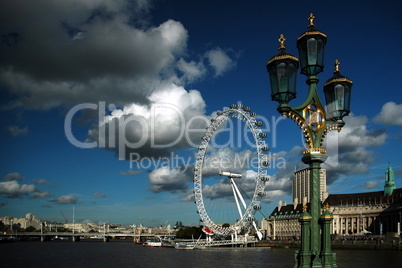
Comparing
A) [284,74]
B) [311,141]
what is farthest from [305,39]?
[311,141]

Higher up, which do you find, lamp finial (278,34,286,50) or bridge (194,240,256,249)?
lamp finial (278,34,286,50)

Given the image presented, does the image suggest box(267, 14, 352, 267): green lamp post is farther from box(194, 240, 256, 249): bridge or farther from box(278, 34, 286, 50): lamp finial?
box(194, 240, 256, 249): bridge

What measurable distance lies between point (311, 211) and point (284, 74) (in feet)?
9.81

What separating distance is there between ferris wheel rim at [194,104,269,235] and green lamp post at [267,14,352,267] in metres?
68.4

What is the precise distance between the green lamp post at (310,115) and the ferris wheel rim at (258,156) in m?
68.4

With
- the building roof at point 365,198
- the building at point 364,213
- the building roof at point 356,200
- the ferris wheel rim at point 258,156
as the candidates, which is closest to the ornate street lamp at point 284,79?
the ferris wheel rim at point 258,156

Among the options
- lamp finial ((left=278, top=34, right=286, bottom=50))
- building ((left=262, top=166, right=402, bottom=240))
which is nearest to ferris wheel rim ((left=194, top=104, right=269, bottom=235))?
building ((left=262, top=166, right=402, bottom=240))

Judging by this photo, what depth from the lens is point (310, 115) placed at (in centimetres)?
979

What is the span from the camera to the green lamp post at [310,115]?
9.34 m

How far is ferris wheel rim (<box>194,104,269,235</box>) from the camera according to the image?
7838 centimetres

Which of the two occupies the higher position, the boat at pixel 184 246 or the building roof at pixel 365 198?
the building roof at pixel 365 198

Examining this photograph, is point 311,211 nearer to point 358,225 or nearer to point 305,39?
point 305,39

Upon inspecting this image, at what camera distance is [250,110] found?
80375 mm

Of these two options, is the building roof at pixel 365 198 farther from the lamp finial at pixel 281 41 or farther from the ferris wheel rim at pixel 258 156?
the lamp finial at pixel 281 41
